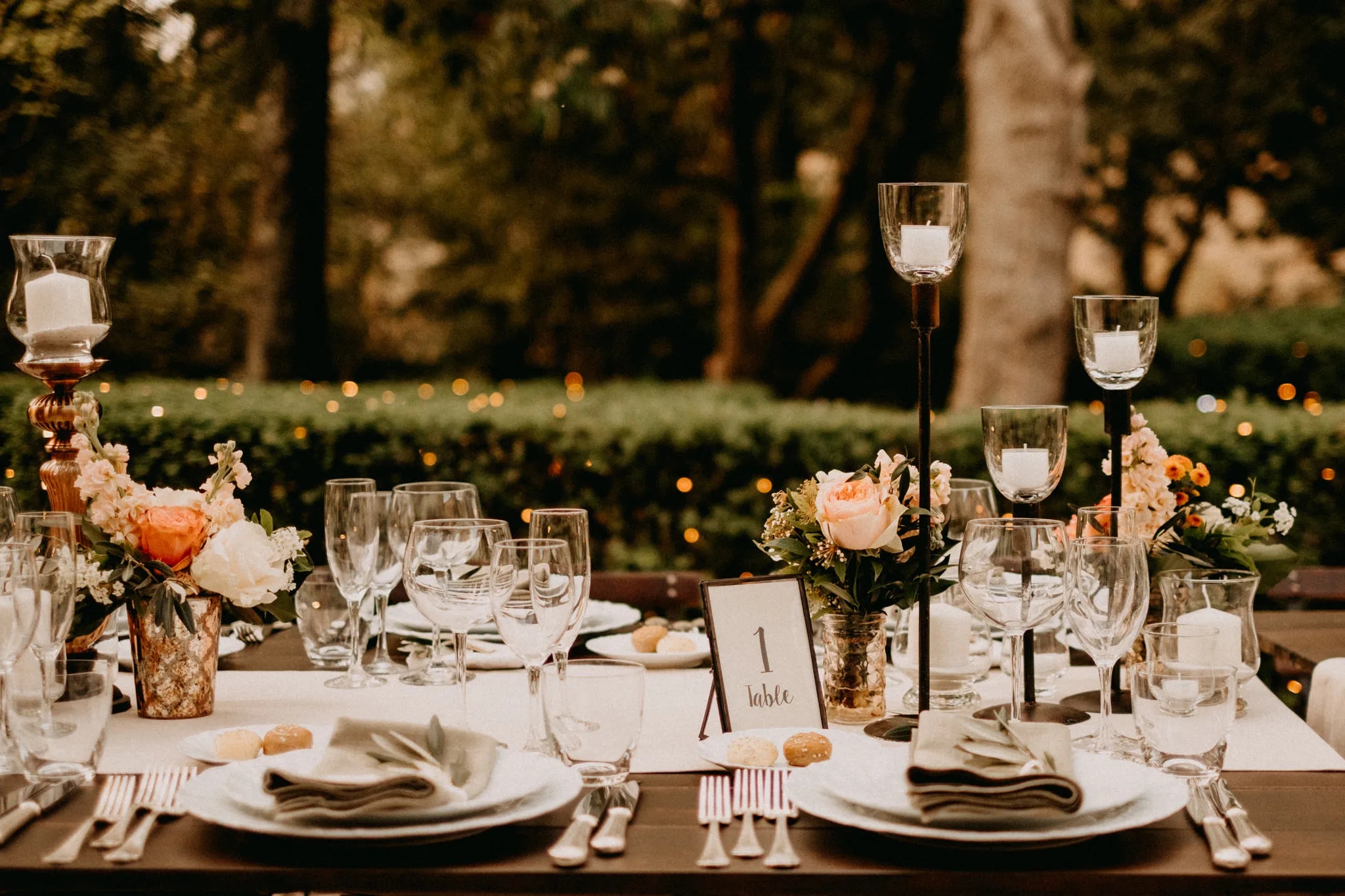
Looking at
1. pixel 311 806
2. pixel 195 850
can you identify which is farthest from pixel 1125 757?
pixel 195 850

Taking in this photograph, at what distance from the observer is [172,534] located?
2104 mm

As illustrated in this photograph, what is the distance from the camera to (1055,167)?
19.3 feet

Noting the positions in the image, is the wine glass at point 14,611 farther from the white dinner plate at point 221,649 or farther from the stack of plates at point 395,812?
the white dinner plate at point 221,649

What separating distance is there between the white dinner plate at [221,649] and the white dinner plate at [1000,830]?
4.57 ft

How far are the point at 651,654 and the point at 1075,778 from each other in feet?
3.47

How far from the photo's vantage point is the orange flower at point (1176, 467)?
7.60 ft

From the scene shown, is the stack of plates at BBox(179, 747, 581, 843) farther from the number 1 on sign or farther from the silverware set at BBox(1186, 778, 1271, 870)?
the silverware set at BBox(1186, 778, 1271, 870)

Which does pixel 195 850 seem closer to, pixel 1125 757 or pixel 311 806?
pixel 311 806

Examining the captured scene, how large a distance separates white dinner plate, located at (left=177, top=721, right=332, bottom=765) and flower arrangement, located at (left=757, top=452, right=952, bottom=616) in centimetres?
74

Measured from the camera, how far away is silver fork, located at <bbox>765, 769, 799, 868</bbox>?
1.47 m

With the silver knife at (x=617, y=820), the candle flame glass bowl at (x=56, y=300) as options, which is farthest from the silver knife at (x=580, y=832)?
the candle flame glass bowl at (x=56, y=300)

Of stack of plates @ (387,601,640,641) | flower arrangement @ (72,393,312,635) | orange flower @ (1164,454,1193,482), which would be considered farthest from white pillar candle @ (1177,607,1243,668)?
flower arrangement @ (72,393,312,635)

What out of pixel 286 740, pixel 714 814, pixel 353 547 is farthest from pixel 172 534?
pixel 714 814

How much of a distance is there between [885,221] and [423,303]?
13255mm
